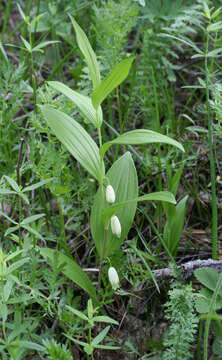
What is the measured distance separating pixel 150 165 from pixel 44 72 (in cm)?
149

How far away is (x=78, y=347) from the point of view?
5.57 feet

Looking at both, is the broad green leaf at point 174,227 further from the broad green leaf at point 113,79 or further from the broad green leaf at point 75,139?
the broad green leaf at point 113,79

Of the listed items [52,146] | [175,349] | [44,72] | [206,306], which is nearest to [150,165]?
[52,146]

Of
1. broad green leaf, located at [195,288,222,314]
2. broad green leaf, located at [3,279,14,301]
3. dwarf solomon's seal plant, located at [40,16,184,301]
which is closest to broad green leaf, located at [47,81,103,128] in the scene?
dwarf solomon's seal plant, located at [40,16,184,301]

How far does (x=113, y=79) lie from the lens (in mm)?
1365

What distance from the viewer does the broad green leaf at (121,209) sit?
1.71 meters

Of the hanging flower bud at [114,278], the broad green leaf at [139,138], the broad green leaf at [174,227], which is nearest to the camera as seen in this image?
the broad green leaf at [139,138]

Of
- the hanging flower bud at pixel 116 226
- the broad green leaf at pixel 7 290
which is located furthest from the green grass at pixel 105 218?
the hanging flower bud at pixel 116 226

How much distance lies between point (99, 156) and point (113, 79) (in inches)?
14.8

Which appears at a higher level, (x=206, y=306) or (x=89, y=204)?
(x=89, y=204)

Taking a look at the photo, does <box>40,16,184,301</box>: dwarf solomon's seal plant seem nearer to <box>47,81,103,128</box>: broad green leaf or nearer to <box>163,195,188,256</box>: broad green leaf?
<box>47,81,103,128</box>: broad green leaf

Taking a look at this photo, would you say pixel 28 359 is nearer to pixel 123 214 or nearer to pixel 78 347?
pixel 78 347

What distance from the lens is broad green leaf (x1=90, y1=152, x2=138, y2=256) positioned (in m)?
1.71

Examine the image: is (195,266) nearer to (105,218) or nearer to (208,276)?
(208,276)
